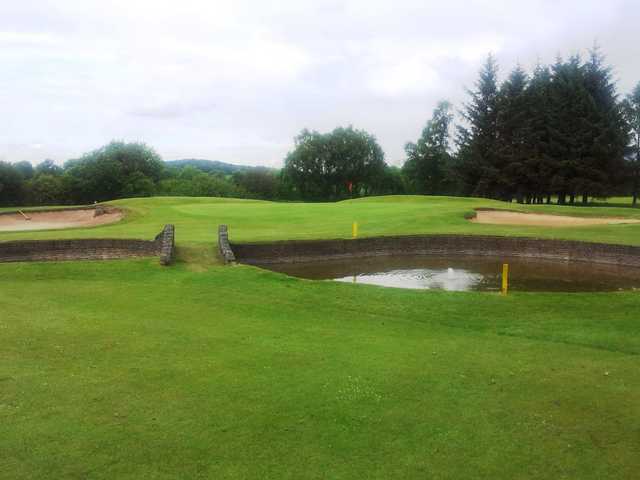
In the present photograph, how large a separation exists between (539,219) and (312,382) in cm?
2504

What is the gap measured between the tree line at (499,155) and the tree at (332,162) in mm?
155

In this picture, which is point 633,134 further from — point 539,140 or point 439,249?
point 439,249

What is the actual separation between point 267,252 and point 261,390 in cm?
1411

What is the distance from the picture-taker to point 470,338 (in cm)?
991

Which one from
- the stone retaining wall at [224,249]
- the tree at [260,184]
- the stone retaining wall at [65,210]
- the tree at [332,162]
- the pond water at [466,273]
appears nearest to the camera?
the pond water at [466,273]

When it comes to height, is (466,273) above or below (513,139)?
below

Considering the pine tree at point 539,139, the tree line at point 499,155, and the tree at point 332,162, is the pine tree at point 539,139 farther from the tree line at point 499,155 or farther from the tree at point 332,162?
the tree at point 332,162

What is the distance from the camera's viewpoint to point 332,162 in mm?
81312

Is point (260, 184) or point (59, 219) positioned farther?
point (260, 184)

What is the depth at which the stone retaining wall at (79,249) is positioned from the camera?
722 inches

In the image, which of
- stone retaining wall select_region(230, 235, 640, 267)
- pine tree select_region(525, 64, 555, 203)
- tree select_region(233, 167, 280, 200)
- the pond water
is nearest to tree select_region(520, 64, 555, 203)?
pine tree select_region(525, 64, 555, 203)

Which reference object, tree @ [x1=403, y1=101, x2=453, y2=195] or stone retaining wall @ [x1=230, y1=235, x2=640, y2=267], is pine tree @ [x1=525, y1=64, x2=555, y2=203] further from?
stone retaining wall @ [x1=230, y1=235, x2=640, y2=267]

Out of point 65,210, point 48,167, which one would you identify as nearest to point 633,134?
point 65,210

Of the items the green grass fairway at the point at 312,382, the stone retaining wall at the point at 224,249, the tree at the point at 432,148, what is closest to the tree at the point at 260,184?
the tree at the point at 432,148
